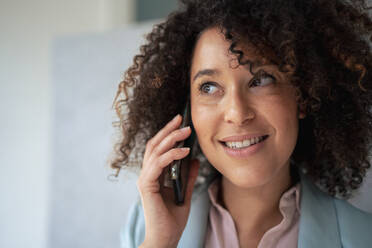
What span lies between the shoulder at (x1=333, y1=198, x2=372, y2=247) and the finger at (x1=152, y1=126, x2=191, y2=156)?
51 cm

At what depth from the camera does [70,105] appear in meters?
1.61

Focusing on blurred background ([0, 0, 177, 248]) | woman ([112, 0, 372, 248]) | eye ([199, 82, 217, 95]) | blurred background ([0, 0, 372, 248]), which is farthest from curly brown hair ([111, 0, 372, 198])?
blurred background ([0, 0, 177, 248])

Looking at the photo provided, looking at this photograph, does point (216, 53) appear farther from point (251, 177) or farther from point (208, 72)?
point (251, 177)

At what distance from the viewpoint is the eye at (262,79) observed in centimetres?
90

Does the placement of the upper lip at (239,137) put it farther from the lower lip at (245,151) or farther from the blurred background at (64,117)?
the blurred background at (64,117)

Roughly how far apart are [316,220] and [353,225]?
106 millimetres

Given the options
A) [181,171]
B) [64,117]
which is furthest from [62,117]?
[181,171]

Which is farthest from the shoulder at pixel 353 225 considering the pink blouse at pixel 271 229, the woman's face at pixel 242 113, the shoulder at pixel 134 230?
the shoulder at pixel 134 230

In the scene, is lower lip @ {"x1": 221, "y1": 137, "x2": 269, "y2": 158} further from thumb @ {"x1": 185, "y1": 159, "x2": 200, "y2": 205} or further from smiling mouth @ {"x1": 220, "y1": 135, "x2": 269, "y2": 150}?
thumb @ {"x1": 185, "y1": 159, "x2": 200, "y2": 205}

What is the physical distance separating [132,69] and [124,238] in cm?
59

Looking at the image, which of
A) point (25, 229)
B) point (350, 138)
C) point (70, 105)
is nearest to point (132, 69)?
point (70, 105)

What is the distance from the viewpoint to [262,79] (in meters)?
0.92

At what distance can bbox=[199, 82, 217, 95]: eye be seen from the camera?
963 millimetres

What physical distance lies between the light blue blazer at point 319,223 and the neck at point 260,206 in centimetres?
7
